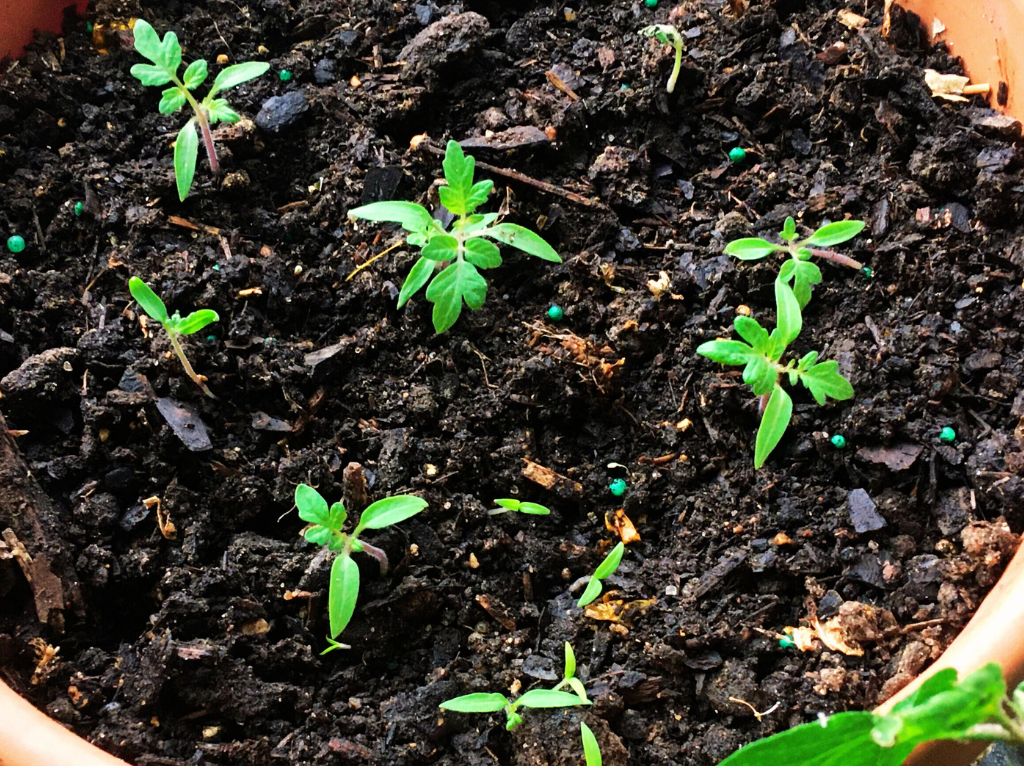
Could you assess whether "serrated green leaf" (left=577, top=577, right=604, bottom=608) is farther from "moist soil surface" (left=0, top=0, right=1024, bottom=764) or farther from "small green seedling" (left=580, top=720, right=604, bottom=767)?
"small green seedling" (left=580, top=720, right=604, bottom=767)

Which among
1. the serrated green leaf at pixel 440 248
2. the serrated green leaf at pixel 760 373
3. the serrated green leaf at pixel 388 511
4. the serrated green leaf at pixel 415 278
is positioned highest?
the serrated green leaf at pixel 440 248

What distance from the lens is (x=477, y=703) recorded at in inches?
42.1

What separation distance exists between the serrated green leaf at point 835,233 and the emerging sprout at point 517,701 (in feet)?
2.43

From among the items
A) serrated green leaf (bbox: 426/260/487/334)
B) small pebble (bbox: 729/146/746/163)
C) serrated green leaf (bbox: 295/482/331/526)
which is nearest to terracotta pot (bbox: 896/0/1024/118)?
small pebble (bbox: 729/146/746/163)

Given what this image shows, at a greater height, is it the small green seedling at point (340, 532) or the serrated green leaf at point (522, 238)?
the serrated green leaf at point (522, 238)

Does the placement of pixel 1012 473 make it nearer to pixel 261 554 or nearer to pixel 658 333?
pixel 658 333

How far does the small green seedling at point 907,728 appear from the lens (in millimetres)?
666

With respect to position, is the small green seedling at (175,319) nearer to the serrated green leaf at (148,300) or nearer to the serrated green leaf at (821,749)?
the serrated green leaf at (148,300)

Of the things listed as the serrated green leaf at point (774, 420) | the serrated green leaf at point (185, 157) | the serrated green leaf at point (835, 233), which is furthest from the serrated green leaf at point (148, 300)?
the serrated green leaf at point (835, 233)

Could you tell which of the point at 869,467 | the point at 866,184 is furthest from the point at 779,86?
the point at 869,467

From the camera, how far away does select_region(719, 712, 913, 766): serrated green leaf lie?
797 mm

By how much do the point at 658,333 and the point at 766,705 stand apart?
0.60 meters

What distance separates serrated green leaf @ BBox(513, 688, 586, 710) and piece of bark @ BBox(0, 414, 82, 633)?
2.08 feet

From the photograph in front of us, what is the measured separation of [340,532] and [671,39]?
3.50 feet
